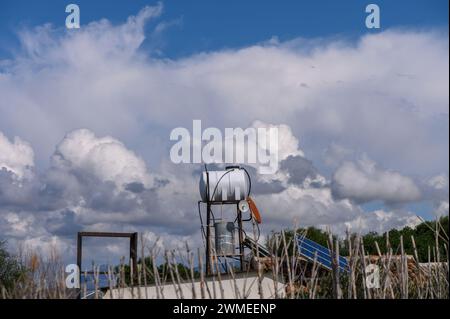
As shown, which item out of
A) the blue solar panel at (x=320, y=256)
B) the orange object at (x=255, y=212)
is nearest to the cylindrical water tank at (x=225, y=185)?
the orange object at (x=255, y=212)

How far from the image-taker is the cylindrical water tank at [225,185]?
17.2m

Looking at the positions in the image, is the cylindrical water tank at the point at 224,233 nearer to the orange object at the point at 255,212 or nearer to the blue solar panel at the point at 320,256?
the orange object at the point at 255,212

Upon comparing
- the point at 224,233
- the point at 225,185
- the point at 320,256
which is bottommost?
the point at 320,256

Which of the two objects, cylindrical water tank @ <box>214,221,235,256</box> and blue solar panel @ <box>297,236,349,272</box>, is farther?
cylindrical water tank @ <box>214,221,235,256</box>

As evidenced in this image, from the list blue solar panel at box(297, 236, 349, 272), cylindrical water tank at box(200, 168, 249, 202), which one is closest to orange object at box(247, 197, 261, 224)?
cylindrical water tank at box(200, 168, 249, 202)

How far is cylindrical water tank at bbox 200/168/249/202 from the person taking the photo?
17.2m

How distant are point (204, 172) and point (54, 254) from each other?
30.1ft

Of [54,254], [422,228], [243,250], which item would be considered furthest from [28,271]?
[422,228]

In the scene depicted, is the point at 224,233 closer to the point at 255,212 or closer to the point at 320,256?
the point at 255,212

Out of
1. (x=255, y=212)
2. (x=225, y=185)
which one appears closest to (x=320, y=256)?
(x=255, y=212)

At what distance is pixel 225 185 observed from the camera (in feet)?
56.7

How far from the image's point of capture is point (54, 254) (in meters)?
8.50

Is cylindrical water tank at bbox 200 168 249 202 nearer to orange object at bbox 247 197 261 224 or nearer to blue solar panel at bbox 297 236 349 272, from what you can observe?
orange object at bbox 247 197 261 224
